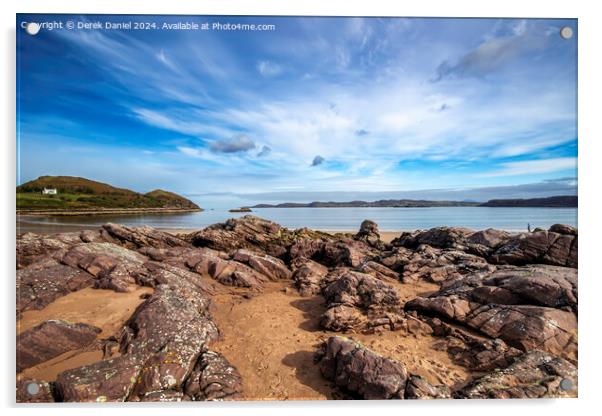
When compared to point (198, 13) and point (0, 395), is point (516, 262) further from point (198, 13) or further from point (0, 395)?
point (0, 395)

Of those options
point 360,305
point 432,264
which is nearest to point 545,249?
point 432,264

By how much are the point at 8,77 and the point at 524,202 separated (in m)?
11.9

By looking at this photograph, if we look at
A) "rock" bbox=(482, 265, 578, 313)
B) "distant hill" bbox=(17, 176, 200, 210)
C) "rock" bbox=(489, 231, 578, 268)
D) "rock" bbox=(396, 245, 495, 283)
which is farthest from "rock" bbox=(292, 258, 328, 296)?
"rock" bbox=(489, 231, 578, 268)

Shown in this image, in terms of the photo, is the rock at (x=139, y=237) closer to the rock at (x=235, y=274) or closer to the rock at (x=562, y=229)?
the rock at (x=235, y=274)

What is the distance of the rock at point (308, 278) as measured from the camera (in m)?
8.23

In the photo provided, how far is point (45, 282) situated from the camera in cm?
591

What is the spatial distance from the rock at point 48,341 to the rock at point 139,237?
25.2 ft

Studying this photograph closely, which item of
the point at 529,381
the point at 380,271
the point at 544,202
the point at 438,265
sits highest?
the point at 544,202

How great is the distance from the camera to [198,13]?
15.7 ft

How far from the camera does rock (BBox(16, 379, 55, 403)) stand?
4004mm

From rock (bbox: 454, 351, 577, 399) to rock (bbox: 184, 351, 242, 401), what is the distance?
366 centimetres

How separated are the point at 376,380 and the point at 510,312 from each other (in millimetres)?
3336

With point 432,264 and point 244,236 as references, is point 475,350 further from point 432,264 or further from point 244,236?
point 244,236

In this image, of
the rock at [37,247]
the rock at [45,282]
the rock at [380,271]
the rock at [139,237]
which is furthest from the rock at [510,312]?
the rock at [139,237]
